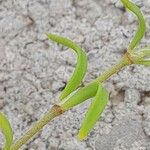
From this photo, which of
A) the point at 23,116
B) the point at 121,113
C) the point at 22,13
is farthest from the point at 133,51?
the point at 22,13

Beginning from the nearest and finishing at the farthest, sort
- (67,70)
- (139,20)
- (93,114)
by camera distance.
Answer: (93,114) < (139,20) < (67,70)

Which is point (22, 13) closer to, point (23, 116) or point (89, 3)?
point (89, 3)

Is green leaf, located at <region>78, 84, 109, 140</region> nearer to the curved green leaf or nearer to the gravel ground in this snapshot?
the curved green leaf

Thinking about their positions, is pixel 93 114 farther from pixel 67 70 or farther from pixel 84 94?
pixel 67 70

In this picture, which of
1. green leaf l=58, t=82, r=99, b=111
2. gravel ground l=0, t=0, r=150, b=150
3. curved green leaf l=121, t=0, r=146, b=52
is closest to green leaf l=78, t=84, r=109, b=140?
green leaf l=58, t=82, r=99, b=111

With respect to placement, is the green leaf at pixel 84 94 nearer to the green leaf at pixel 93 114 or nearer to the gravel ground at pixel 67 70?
the green leaf at pixel 93 114

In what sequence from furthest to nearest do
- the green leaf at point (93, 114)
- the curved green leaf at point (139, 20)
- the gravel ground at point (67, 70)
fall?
the gravel ground at point (67, 70) < the curved green leaf at point (139, 20) < the green leaf at point (93, 114)

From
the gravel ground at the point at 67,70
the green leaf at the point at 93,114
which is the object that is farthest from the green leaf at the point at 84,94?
the gravel ground at the point at 67,70

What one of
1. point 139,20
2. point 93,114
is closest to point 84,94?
point 93,114
